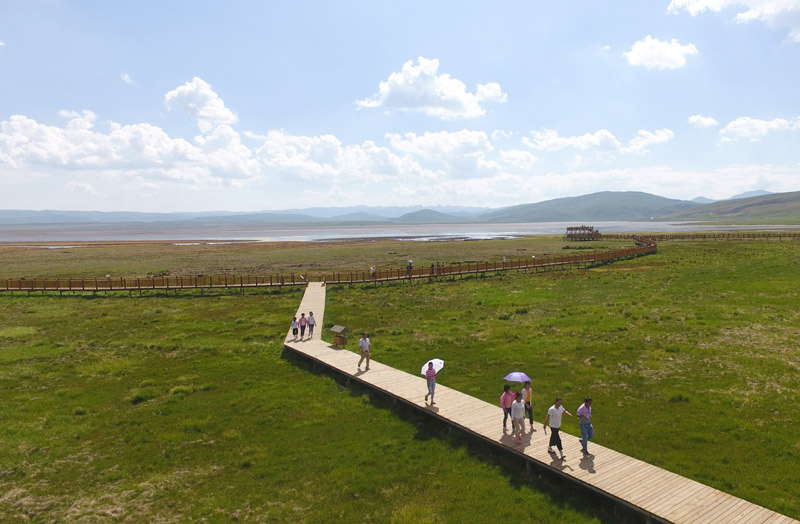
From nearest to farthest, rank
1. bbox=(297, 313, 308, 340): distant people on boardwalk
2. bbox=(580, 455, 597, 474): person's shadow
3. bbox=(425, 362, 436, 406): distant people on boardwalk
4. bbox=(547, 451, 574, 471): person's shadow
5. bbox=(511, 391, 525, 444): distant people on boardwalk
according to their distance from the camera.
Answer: bbox=(580, 455, 597, 474): person's shadow < bbox=(547, 451, 574, 471): person's shadow < bbox=(511, 391, 525, 444): distant people on boardwalk < bbox=(425, 362, 436, 406): distant people on boardwalk < bbox=(297, 313, 308, 340): distant people on boardwalk

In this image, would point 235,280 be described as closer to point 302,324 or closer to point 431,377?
point 302,324

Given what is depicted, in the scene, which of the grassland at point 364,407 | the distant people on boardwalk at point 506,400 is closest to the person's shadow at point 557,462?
the grassland at point 364,407

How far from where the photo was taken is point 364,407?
18.2 m

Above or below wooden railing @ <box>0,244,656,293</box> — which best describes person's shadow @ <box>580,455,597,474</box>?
below

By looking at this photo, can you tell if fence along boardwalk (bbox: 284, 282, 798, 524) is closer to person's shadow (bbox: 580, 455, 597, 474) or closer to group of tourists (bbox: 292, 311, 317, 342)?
person's shadow (bbox: 580, 455, 597, 474)

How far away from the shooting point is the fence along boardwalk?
10.5 metres

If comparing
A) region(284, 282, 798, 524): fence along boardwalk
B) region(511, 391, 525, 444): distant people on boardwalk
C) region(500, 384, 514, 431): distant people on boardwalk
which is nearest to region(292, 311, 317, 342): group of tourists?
region(284, 282, 798, 524): fence along boardwalk

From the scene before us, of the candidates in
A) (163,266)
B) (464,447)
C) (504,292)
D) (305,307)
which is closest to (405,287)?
(504,292)

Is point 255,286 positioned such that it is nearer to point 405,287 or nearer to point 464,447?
point 405,287

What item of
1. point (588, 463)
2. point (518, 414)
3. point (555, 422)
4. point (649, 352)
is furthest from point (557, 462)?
point (649, 352)

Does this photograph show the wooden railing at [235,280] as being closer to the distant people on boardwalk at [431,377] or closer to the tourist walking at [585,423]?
the distant people on boardwalk at [431,377]

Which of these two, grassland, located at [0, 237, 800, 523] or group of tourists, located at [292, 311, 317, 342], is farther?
group of tourists, located at [292, 311, 317, 342]

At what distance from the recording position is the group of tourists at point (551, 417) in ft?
42.1

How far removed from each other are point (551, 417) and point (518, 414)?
1026 mm
